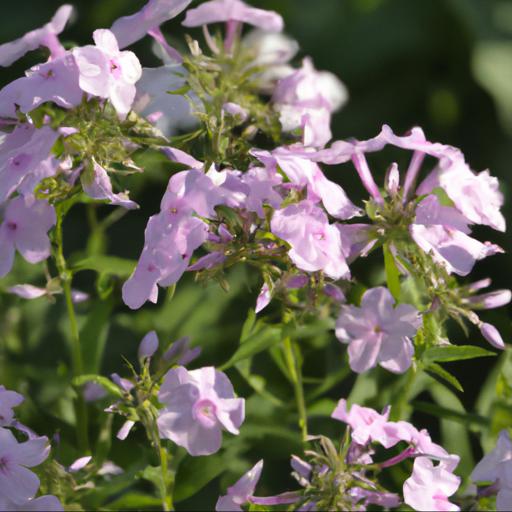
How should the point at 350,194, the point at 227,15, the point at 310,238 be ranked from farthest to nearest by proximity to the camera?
1. the point at 350,194
2. the point at 227,15
3. the point at 310,238

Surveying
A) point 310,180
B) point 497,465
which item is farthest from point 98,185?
point 497,465

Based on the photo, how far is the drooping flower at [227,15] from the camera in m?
0.87

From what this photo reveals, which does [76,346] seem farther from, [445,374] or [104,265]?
[445,374]

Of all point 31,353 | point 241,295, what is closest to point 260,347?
point 241,295

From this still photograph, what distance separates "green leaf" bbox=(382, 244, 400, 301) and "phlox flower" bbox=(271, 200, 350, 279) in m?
0.06

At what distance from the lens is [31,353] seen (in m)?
1.12

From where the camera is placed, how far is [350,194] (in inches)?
57.1

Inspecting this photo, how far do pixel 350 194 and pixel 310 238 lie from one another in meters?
0.78

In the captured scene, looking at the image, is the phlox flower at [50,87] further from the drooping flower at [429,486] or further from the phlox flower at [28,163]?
the drooping flower at [429,486]

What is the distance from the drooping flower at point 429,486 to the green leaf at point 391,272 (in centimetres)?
13

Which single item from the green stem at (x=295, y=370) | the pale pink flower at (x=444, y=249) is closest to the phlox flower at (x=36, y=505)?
the green stem at (x=295, y=370)

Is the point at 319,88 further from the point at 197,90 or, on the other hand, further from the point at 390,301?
the point at 390,301

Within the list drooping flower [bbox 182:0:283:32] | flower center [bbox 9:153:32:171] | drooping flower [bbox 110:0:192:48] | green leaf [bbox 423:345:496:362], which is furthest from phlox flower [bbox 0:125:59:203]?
green leaf [bbox 423:345:496:362]

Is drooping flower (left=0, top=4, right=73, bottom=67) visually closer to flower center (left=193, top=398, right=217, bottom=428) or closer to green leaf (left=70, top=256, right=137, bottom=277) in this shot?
green leaf (left=70, top=256, right=137, bottom=277)
